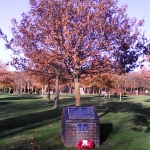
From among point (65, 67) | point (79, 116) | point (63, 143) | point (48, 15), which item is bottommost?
point (63, 143)

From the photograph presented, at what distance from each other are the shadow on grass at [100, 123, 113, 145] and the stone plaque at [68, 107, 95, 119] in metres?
1.09

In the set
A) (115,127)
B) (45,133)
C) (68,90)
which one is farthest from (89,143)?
(68,90)

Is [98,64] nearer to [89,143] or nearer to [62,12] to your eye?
[62,12]

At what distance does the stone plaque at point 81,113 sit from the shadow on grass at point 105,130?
3.57ft

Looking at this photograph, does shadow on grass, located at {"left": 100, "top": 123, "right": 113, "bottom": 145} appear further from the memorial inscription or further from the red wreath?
the red wreath

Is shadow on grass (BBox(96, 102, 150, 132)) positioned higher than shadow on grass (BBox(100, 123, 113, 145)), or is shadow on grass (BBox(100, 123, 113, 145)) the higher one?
shadow on grass (BBox(96, 102, 150, 132))

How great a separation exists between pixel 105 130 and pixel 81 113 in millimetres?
2525

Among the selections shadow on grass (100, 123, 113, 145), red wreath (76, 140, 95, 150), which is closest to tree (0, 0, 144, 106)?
shadow on grass (100, 123, 113, 145)

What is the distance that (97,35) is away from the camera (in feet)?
42.3

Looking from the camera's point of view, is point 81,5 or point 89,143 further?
point 81,5

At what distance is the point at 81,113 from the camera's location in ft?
32.6

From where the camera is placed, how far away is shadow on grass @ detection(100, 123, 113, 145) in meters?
10.5

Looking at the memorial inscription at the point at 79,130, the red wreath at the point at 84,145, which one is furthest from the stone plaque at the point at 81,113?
the red wreath at the point at 84,145

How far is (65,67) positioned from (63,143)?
4695mm
